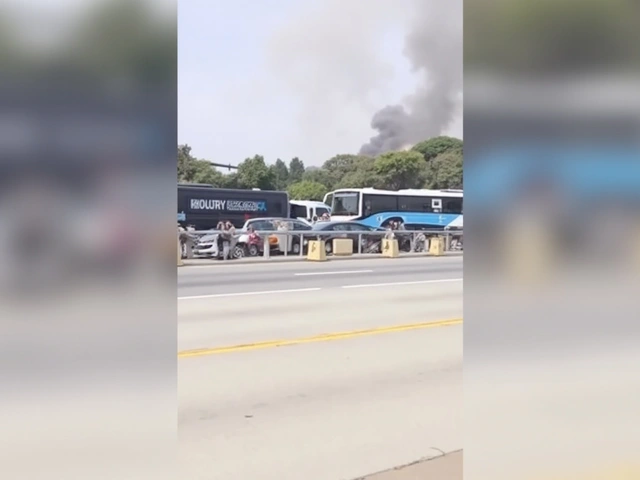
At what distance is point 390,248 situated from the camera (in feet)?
80.4

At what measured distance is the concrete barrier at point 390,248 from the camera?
24.3 m

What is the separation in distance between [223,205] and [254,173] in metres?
36.2

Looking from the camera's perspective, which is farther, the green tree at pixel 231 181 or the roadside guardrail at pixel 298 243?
the green tree at pixel 231 181

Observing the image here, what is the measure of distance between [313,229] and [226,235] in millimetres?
4043

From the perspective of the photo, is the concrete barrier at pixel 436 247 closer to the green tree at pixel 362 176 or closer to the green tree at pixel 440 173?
the green tree at pixel 440 173

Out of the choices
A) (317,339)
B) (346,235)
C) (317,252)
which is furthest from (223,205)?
(317,339)

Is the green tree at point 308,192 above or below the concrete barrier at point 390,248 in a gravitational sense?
above
